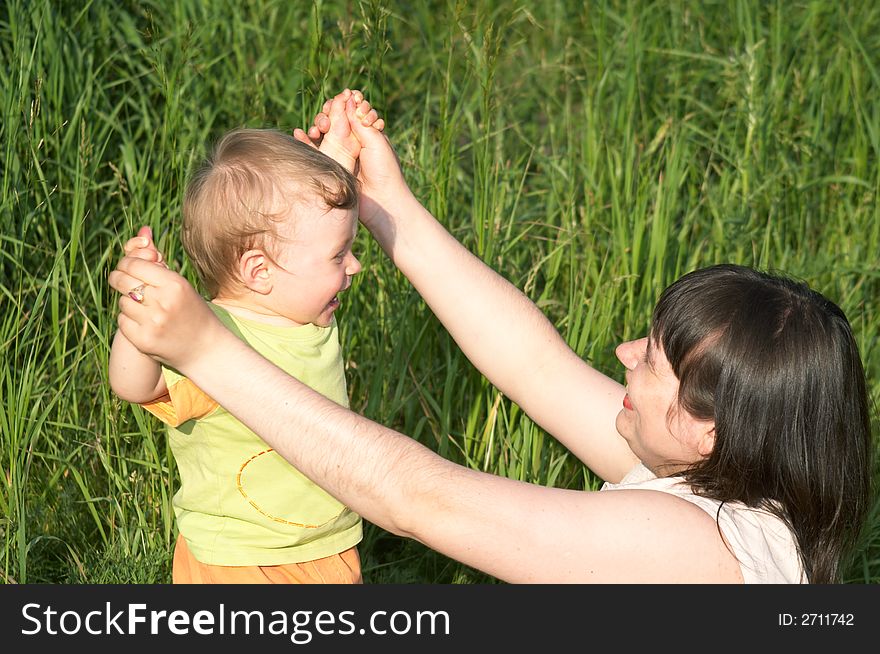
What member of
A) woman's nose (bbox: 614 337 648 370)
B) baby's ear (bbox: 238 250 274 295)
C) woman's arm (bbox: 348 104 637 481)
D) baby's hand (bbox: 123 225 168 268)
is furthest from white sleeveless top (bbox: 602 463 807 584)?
baby's hand (bbox: 123 225 168 268)

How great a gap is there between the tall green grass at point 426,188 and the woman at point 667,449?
28.5 inches

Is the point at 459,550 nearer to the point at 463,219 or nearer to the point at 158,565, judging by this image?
the point at 158,565

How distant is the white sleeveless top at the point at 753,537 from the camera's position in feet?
6.21

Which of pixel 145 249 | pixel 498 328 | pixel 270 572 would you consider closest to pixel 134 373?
pixel 145 249

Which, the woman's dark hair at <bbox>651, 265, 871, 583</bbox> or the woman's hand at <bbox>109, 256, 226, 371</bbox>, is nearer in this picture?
the woman's hand at <bbox>109, 256, 226, 371</bbox>

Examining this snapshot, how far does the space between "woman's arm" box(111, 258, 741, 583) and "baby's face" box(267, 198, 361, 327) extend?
313mm

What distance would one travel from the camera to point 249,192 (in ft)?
6.59

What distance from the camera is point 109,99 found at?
12.1 ft

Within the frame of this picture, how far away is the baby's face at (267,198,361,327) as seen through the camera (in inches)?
80.2

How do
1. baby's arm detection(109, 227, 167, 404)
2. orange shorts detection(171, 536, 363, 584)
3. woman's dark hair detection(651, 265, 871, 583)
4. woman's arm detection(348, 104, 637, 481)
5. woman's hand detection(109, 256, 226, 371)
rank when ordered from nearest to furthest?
woman's hand detection(109, 256, 226, 371), baby's arm detection(109, 227, 167, 404), woman's dark hair detection(651, 265, 871, 583), orange shorts detection(171, 536, 363, 584), woman's arm detection(348, 104, 637, 481)

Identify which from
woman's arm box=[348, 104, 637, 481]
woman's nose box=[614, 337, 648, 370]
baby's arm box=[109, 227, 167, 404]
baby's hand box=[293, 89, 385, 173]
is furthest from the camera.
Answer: woman's arm box=[348, 104, 637, 481]

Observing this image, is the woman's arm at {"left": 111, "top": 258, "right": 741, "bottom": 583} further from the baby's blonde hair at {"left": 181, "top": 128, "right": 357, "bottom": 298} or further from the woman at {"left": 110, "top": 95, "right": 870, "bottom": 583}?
the baby's blonde hair at {"left": 181, "top": 128, "right": 357, "bottom": 298}

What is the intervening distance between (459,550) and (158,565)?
1.02m

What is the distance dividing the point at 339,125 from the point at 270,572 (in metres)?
0.90
